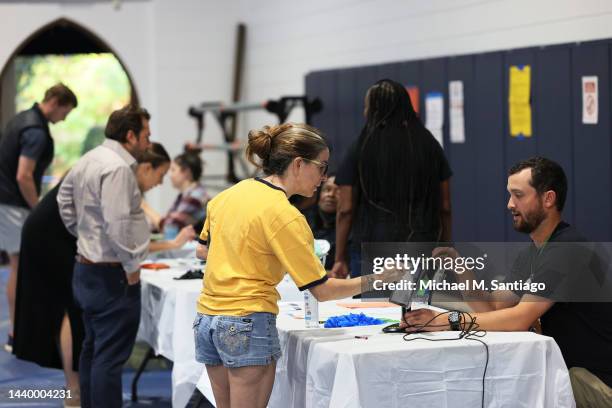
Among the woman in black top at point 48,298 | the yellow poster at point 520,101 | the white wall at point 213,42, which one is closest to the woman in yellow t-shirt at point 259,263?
the woman in black top at point 48,298

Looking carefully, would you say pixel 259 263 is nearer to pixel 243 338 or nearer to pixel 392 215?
pixel 243 338

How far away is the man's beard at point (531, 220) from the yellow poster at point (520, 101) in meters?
2.53

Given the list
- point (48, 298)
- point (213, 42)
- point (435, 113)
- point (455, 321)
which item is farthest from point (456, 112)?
point (213, 42)

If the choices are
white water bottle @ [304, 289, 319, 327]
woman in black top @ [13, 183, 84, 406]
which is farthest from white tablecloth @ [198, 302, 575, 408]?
woman in black top @ [13, 183, 84, 406]

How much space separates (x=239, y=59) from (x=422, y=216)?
5777 mm

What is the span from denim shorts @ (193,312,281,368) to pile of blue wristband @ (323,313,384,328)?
0.42 meters

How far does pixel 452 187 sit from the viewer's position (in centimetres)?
615

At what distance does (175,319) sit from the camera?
400cm

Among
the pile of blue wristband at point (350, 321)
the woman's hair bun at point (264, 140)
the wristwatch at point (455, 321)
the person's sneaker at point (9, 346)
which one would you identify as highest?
the woman's hair bun at point (264, 140)

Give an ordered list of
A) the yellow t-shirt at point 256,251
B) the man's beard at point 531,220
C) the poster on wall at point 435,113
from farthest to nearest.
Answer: the poster on wall at point 435,113
the man's beard at point 531,220
the yellow t-shirt at point 256,251

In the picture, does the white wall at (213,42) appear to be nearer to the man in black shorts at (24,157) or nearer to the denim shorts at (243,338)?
the man in black shorts at (24,157)

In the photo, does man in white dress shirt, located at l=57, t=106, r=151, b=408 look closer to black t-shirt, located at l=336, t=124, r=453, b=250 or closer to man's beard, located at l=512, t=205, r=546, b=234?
black t-shirt, located at l=336, t=124, r=453, b=250

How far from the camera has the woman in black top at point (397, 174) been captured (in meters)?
4.18

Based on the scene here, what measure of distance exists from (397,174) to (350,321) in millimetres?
1198
